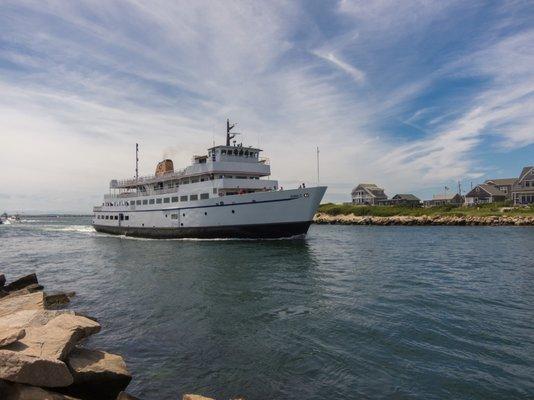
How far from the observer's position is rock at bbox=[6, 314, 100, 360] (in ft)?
22.5

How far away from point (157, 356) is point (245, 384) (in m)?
2.90

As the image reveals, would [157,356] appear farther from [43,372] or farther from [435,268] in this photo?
[435,268]

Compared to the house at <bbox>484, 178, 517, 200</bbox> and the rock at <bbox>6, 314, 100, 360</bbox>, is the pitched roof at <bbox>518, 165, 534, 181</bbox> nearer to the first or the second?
the house at <bbox>484, 178, 517, 200</bbox>

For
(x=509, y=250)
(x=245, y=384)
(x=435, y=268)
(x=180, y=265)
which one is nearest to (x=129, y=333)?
(x=245, y=384)

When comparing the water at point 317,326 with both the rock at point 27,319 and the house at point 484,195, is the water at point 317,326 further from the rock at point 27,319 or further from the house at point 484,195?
the house at point 484,195

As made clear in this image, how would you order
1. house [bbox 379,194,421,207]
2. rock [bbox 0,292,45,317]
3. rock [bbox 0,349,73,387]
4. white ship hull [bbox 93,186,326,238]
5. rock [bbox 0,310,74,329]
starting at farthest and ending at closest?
house [bbox 379,194,421,207], white ship hull [bbox 93,186,326,238], rock [bbox 0,292,45,317], rock [bbox 0,310,74,329], rock [bbox 0,349,73,387]

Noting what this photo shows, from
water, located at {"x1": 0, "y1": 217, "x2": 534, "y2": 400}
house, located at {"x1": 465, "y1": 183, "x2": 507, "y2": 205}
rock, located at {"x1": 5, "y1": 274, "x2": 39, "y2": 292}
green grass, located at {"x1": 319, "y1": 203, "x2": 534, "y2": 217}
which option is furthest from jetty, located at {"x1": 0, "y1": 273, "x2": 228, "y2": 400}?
house, located at {"x1": 465, "y1": 183, "x2": 507, "y2": 205}

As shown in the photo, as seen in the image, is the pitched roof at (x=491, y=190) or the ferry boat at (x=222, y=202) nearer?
the ferry boat at (x=222, y=202)

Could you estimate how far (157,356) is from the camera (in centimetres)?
989

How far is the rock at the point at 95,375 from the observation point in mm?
7133

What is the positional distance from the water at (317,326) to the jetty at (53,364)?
3.26 feet

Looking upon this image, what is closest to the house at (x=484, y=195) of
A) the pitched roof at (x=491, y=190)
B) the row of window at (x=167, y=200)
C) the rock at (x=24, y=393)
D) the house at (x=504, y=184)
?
the pitched roof at (x=491, y=190)

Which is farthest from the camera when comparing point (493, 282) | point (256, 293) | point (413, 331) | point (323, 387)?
point (493, 282)

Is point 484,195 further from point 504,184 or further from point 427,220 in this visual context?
point 427,220
